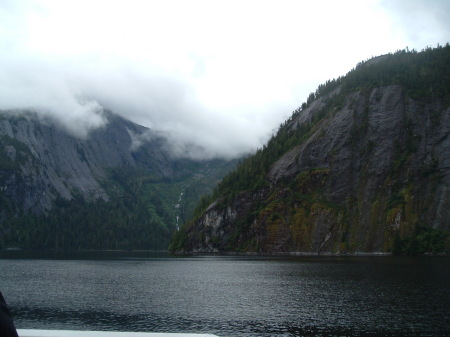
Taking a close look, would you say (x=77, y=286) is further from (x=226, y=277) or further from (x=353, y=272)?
(x=353, y=272)

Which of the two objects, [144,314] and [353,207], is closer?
[144,314]

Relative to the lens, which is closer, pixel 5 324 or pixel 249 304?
pixel 5 324

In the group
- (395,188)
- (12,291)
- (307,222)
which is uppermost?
(395,188)

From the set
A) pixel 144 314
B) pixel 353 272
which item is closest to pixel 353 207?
pixel 353 272

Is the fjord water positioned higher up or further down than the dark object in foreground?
further down

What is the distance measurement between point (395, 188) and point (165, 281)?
136835 mm

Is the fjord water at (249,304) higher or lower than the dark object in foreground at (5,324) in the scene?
lower

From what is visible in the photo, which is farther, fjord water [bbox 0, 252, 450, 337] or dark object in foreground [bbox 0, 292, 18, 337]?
fjord water [bbox 0, 252, 450, 337]

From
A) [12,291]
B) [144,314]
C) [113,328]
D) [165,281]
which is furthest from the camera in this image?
[165,281]

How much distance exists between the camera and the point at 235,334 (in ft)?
136

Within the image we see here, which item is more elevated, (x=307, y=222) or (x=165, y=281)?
(x=307, y=222)

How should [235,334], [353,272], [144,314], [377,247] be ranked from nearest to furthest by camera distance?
[235,334], [144,314], [353,272], [377,247]

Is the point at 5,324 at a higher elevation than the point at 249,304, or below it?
higher

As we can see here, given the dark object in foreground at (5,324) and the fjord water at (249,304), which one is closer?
the dark object in foreground at (5,324)
